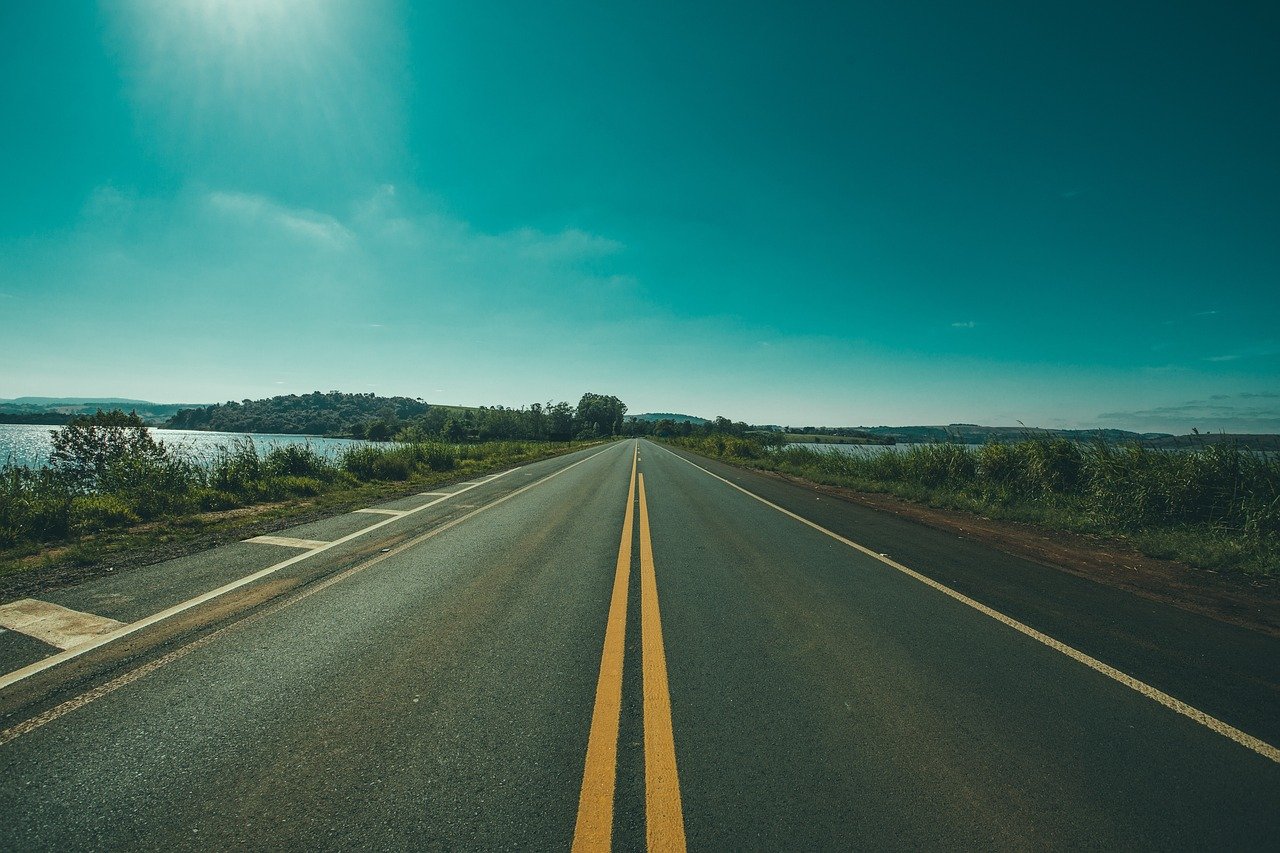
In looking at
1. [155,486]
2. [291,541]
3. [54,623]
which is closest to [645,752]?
[54,623]

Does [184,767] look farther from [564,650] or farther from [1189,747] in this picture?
[1189,747]

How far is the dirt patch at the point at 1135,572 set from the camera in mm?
4676

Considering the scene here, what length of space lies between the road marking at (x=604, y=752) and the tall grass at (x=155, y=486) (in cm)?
752

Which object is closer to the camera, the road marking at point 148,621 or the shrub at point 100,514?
the road marking at point 148,621

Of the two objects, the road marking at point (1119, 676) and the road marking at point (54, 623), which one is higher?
the road marking at point (1119, 676)

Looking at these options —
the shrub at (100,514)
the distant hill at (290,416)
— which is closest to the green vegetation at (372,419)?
the distant hill at (290,416)

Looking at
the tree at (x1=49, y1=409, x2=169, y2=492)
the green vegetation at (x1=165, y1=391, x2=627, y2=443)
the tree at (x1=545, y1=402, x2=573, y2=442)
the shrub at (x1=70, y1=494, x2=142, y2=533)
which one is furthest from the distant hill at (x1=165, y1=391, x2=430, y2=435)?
the shrub at (x1=70, y1=494, x2=142, y2=533)

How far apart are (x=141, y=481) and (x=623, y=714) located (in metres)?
11.4

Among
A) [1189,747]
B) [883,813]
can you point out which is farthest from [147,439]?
[1189,747]

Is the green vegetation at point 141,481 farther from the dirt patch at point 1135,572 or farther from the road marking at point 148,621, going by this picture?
the dirt patch at point 1135,572

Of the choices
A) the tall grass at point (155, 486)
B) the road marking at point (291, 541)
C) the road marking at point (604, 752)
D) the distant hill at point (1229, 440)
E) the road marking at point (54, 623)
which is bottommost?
the road marking at point (291, 541)

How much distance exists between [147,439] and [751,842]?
2088 cm

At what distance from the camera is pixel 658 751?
2322mm

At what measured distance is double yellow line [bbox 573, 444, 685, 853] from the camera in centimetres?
183
